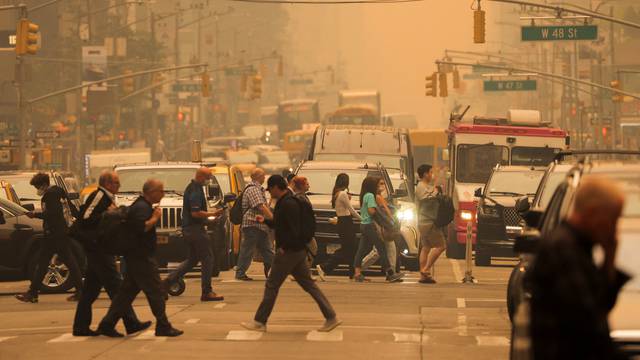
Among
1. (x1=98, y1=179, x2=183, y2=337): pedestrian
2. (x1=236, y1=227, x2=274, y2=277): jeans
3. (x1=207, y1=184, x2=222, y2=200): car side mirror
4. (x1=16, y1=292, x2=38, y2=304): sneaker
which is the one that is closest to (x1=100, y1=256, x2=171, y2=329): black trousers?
(x1=98, y1=179, x2=183, y2=337): pedestrian

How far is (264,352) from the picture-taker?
13.8 meters

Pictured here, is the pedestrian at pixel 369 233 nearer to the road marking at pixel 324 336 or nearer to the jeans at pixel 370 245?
the jeans at pixel 370 245

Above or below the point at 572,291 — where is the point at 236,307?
below

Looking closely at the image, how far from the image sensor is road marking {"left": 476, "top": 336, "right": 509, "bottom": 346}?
14511 mm

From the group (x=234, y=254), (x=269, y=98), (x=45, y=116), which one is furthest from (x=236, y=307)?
(x=269, y=98)

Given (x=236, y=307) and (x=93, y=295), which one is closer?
(x=93, y=295)

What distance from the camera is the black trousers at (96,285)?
15094 mm

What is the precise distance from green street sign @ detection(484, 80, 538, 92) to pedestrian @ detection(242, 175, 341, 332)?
49.0 m

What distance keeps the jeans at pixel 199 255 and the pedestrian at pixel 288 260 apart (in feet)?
11.6

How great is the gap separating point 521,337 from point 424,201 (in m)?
14.8

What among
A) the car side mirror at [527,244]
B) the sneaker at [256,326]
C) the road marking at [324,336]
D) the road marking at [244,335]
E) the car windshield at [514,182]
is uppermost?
the car side mirror at [527,244]

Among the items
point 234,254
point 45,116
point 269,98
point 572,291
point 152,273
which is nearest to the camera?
point 572,291

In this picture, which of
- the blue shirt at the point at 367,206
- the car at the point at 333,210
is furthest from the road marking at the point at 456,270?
the blue shirt at the point at 367,206

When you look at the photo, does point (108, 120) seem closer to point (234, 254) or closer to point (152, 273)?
point (234, 254)
